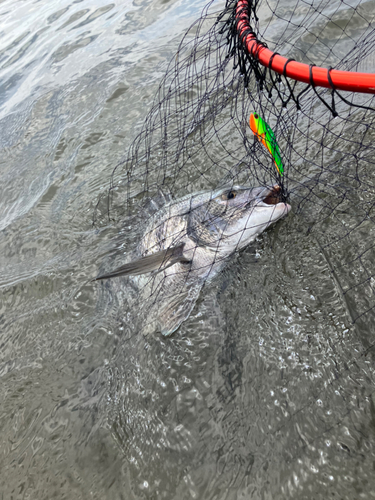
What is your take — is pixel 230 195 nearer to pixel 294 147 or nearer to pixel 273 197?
pixel 273 197

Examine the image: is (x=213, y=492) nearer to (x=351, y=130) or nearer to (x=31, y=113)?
(x=351, y=130)

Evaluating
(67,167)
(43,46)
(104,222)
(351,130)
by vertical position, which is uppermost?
(43,46)

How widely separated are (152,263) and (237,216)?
88 cm

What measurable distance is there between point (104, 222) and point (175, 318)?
1.79 metres

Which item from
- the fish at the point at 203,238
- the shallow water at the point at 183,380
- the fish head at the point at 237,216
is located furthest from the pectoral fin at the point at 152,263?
the shallow water at the point at 183,380

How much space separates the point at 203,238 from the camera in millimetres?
3355

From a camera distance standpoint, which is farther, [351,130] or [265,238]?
[351,130]

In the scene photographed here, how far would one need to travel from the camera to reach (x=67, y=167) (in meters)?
5.38

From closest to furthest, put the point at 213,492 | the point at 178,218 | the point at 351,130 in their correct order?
the point at 213,492, the point at 178,218, the point at 351,130

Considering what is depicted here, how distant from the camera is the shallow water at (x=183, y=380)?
2133mm

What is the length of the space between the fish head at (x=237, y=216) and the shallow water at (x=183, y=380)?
0.20 meters

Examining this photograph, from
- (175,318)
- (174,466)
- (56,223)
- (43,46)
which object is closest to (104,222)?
(56,223)

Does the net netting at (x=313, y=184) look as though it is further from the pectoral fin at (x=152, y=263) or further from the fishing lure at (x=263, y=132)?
the pectoral fin at (x=152, y=263)

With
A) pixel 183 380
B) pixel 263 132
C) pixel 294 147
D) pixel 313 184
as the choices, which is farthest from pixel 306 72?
pixel 294 147
